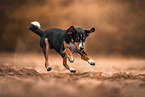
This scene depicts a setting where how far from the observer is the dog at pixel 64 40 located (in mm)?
5500

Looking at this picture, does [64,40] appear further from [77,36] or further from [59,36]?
[77,36]

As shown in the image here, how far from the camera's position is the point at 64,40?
5.79 meters

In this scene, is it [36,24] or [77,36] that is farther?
[36,24]

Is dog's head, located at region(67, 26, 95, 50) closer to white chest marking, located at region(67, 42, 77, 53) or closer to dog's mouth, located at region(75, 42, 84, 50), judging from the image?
dog's mouth, located at region(75, 42, 84, 50)

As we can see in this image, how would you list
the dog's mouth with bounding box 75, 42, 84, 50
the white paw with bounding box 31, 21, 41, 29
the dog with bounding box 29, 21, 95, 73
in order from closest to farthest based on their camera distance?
the dog's mouth with bounding box 75, 42, 84, 50 < the dog with bounding box 29, 21, 95, 73 < the white paw with bounding box 31, 21, 41, 29

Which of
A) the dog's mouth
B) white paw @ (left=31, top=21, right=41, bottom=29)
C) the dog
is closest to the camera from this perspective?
the dog's mouth

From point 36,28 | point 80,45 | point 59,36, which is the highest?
point 36,28

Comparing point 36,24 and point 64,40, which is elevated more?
point 36,24

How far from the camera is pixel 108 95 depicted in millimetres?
4012

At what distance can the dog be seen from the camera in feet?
18.0

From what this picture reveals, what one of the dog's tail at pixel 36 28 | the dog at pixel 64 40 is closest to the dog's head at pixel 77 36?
the dog at pixel 64 40

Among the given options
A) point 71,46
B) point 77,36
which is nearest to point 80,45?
point 77,36

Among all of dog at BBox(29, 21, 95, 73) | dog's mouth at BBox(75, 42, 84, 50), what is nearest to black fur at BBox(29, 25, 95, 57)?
dog at BBox(29, 21, 95, 73)

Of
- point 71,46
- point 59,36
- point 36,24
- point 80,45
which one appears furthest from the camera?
point 36,24
